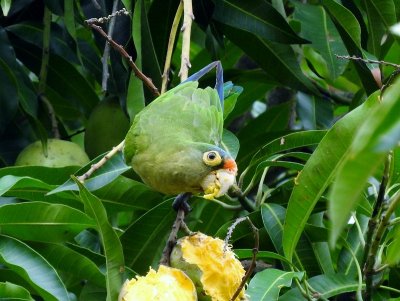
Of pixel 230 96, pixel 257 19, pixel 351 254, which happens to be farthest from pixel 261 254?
pixel 257 19

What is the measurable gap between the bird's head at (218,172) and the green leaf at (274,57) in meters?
0.72

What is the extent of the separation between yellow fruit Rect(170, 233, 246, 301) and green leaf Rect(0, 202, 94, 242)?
0.42 meters

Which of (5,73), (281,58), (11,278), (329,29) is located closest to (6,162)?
(5,73)

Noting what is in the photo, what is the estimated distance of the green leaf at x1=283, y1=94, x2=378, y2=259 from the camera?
1336 mm

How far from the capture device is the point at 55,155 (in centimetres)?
203

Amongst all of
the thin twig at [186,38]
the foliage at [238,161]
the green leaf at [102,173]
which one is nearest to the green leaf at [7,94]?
the foliage at [238,161]

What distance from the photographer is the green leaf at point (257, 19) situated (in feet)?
7.06

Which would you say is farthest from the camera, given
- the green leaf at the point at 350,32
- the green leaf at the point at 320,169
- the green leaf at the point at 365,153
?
the green leaf at the point at 350,32

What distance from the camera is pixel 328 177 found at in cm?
143

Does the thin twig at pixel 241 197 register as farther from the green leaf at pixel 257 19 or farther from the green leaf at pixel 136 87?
the green leaf at pixel 257 19

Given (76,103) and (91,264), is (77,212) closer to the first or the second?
(91,264)

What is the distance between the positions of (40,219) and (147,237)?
0.29 meters

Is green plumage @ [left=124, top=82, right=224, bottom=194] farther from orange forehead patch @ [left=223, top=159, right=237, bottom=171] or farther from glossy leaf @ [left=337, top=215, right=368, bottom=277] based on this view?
glossy leaf @ [left=337, top=215, right=368, bottom=277]

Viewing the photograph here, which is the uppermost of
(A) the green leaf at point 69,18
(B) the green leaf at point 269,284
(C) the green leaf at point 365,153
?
(C) the green leaf at point 365,153
